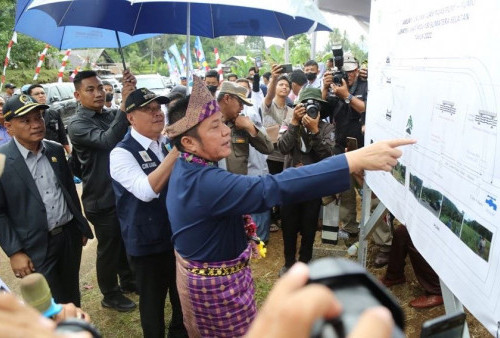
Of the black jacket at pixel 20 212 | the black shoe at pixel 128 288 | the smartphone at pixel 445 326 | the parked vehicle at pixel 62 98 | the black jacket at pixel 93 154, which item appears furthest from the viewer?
the parked vehicle at pixel 62 98

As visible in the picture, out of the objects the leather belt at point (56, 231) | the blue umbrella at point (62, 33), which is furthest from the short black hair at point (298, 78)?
the leather belt at point (56, 231)

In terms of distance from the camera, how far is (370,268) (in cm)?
407

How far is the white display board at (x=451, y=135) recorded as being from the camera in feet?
4.33

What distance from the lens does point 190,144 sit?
1898 mm

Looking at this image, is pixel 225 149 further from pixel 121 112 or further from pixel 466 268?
pixel 121 112

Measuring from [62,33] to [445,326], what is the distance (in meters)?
4.37

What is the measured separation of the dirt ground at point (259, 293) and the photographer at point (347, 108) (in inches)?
17.0

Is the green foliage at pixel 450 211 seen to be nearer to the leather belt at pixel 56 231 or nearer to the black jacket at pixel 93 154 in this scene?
the black jacket at pixel 93 154

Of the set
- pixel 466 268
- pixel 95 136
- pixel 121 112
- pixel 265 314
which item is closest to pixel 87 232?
pixel 95 136

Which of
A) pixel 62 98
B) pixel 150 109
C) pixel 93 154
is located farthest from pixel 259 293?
pixel 62 98

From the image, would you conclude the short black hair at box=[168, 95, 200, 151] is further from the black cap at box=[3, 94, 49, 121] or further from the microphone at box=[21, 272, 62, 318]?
the black cap at box=[3, 94, 49, 121]

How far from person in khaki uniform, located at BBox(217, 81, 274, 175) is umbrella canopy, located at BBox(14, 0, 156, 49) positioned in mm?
1240

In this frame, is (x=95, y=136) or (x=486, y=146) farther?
(x=95, y=136)

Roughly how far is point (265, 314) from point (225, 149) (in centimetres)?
154
